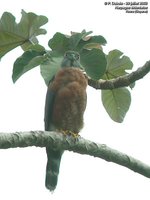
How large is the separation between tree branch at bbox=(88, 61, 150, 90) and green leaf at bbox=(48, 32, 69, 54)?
0.34 metres

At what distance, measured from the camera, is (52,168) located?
5062mm

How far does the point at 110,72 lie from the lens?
4797 mm

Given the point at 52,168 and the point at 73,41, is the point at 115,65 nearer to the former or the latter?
the point at 73,41

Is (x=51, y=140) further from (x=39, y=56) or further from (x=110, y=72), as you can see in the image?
(x=110, y=72)

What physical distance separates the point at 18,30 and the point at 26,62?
599mm

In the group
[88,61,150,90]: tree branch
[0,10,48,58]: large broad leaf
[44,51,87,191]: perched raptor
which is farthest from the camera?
[44,51,87,191]: perched raptor

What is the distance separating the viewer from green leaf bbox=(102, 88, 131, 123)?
4.72 meters

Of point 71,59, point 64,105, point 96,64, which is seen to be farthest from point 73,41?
point 64,105

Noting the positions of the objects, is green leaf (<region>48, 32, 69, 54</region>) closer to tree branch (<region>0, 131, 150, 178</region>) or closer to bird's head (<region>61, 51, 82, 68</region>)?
bird's head (<region>61, 51, 82, 68</region>)

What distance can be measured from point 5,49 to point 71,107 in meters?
0.83

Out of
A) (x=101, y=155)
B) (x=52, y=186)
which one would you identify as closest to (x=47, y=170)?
(x=52, y=186)

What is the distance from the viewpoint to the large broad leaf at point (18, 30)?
4.71 m

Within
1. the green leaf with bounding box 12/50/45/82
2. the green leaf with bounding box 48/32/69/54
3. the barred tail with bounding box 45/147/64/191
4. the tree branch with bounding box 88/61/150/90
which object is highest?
the green leaf with bounding box 48/32/69/54

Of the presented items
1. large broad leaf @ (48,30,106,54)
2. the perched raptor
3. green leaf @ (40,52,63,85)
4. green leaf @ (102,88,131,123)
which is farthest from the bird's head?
green leaf @ (102,88,131,123)
